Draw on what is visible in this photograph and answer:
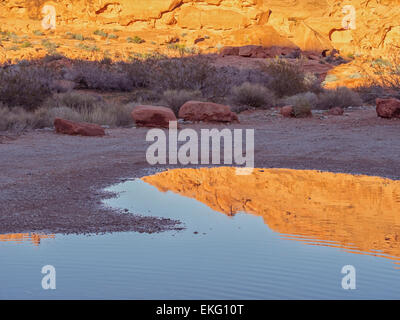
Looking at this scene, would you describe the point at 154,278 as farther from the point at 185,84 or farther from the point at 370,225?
the point at 185,84

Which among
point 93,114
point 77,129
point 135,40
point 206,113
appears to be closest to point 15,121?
point 77,129

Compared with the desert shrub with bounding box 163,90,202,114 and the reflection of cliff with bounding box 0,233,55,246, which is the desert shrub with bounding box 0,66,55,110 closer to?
the desert shrub with bounding box 163,90,202,114

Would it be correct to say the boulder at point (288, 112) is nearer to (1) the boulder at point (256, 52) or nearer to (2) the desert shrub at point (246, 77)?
(2) the desert shrub at point (246, 77)

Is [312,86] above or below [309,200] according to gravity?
above

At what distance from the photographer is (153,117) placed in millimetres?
16156

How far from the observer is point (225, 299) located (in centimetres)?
409

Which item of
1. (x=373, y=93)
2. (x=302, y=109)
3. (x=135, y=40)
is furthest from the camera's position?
(x=135, y=40)

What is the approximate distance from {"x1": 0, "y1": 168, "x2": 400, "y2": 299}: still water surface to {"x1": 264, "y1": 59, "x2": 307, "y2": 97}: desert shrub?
16.5 meters

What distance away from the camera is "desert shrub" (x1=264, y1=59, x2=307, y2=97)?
2450 centimetres

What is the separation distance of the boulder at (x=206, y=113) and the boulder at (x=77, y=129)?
3517mm

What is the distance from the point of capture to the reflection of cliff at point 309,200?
589cm

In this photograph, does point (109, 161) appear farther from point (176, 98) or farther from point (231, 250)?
point (176, 98)

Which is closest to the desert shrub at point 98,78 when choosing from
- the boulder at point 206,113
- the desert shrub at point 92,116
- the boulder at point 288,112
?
the desert shrub at point 92,116

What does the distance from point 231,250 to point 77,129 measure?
378 inches
